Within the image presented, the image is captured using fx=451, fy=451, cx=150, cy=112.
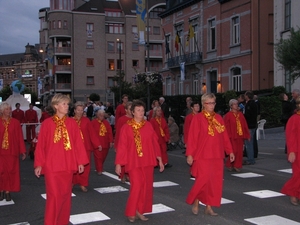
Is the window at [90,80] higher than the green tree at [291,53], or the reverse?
the window at [90,80]

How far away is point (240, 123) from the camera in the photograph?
11.6 meters

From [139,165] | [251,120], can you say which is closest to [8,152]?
[139,165]

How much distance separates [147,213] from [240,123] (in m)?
5.19

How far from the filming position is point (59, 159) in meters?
5.91

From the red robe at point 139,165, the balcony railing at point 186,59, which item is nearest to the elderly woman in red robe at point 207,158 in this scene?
the red robe at point 139,165

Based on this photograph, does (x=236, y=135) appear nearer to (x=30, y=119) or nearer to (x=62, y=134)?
(x=62, y=134)

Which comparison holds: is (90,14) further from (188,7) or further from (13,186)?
(13,186)

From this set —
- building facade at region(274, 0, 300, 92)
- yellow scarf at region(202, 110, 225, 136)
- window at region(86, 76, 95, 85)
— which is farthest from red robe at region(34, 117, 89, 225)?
window at region(86, 76, 95, 85)

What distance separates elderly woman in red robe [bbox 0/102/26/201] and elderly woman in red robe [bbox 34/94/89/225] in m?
2.77

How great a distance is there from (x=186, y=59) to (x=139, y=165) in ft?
103

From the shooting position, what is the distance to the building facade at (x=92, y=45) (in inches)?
2467

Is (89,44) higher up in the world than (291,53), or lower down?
higher up

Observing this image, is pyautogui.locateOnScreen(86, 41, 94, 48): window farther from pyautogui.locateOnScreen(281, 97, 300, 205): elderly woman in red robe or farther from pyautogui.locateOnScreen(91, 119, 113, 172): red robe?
pyautogui.locateOnScreen(281, 97, 300, 205): elderly woman in red robe

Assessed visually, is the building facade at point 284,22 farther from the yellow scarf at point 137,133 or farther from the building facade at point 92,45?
the building facade at point 92,45
